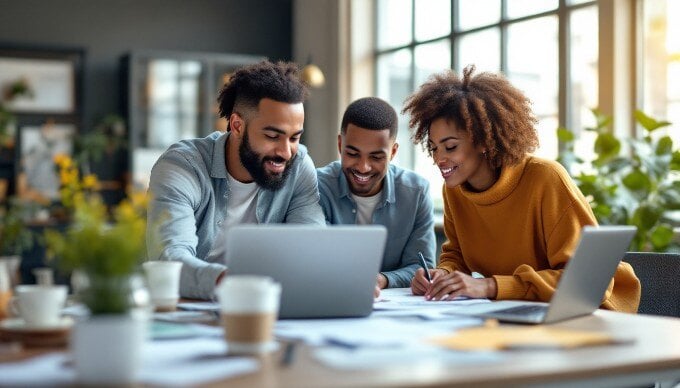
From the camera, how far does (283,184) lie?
2945mm

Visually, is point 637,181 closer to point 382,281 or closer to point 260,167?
point 382,281

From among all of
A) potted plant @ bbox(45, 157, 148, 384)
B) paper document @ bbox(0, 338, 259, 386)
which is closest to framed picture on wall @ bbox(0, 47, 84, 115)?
paper document @ bbox(0, 338, 259, 386)

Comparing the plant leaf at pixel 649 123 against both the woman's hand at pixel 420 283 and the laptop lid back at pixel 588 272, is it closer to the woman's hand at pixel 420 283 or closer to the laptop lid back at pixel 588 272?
the woman's hand at pixel 420 283

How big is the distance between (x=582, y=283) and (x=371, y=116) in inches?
50.2

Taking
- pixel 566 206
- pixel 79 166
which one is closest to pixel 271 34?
pixel 79 166

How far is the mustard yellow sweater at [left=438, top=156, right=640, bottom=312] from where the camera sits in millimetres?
2332

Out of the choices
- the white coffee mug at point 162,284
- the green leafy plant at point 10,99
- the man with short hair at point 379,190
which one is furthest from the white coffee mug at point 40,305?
the green leafy plant at point 10,99

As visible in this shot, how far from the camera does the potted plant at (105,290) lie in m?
1.22

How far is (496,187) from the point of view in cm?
260

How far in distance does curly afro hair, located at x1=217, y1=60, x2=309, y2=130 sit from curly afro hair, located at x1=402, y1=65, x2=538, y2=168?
0.39 meters

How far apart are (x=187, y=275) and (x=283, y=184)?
76cm

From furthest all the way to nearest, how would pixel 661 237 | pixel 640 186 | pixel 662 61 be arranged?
pixel 662 61, pixel 640 186, pixel 661 237

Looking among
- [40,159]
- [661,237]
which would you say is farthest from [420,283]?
[40,159]

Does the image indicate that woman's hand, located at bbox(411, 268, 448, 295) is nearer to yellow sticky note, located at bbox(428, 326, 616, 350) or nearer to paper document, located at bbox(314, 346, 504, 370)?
yellow sticky note, located at bbox(428, 326, 616, 350)
